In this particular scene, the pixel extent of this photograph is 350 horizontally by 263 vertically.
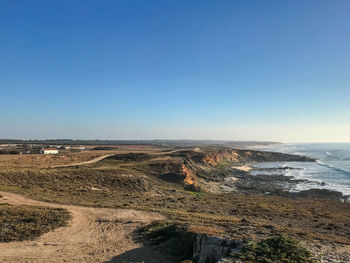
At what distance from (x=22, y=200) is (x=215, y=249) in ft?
66.7

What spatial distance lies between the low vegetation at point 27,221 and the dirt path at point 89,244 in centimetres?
62

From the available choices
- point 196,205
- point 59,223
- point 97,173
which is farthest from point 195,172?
point 59,223

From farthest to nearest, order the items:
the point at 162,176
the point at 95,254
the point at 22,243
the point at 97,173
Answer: the point at 162,176, the point at 97,173, the point at 22,243, the point at 95,254

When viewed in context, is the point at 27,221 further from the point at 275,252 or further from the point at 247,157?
the point at 247,157

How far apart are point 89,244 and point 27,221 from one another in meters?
5.75

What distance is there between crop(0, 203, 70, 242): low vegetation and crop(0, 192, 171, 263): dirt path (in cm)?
62

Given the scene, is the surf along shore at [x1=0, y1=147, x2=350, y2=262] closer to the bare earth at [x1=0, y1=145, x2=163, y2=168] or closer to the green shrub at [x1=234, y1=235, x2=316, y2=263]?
the green shrub at [x1=234, y1=235, x2=316, y2=263]

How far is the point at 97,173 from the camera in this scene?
36906 millimetres

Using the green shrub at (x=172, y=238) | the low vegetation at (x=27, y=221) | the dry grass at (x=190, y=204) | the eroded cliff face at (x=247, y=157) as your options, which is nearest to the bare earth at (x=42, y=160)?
the dry grass at (x=190, y=204)

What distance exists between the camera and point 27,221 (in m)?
16.2

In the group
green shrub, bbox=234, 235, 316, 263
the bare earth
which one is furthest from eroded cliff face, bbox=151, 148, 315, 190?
green shrub, bbox=234, 235, 316, 263

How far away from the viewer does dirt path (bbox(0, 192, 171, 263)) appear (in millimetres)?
11930

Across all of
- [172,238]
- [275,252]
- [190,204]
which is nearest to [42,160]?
[190,204]

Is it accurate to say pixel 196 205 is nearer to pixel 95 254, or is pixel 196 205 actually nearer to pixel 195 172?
pixel 95 254
